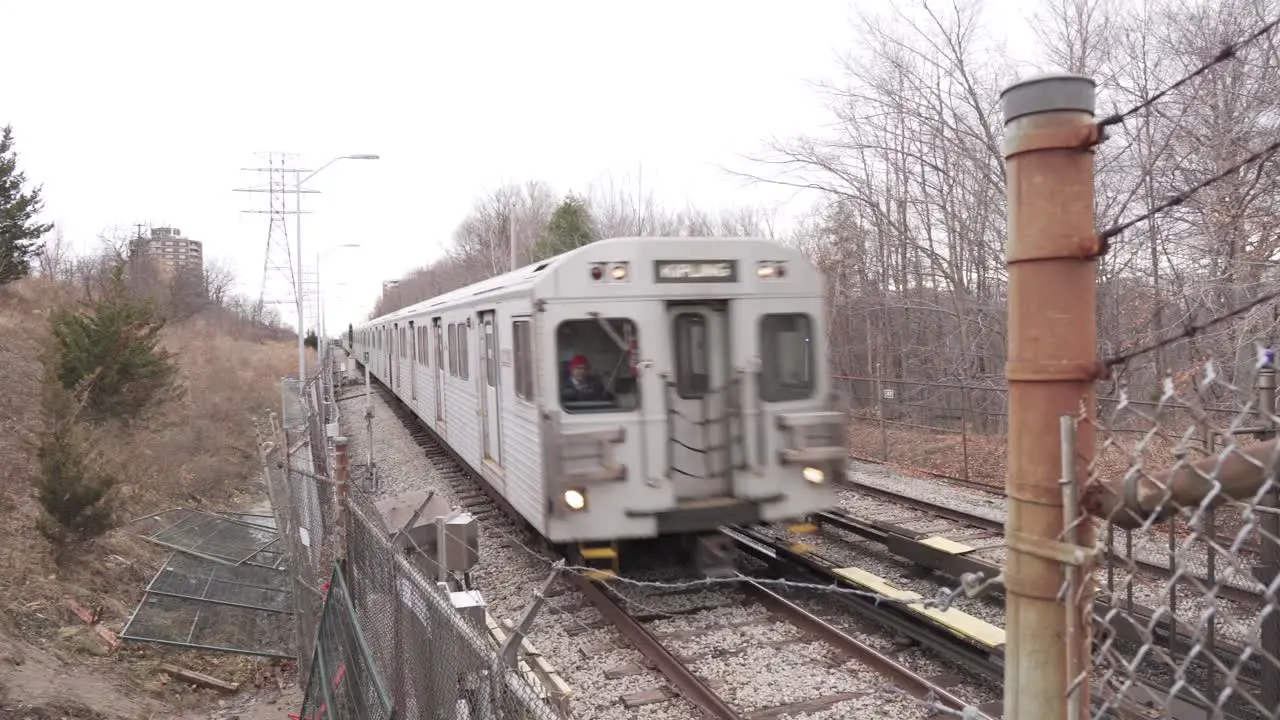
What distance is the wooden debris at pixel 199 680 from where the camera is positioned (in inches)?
361

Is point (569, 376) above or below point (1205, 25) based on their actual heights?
below

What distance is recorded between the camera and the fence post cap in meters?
1.79

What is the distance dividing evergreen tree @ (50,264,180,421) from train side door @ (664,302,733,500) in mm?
13680

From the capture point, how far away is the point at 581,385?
7.81 metres

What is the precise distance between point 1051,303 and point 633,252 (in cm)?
616

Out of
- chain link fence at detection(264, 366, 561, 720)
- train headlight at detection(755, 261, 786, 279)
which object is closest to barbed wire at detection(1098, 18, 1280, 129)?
chain link fence at detection(264, 366, 561, 720)

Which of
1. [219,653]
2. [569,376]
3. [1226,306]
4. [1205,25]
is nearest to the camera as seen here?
[569,376]

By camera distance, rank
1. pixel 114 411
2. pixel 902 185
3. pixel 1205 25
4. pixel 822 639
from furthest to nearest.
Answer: pixel 902 185 < pixel 114 411 < pixel 1205 25 < pixel 822 639

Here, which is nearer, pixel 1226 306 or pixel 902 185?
pixel 1226 306

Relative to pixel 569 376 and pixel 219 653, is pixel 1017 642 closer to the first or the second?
pixel 569 376

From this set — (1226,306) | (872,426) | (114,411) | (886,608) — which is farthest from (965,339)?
(114,411)

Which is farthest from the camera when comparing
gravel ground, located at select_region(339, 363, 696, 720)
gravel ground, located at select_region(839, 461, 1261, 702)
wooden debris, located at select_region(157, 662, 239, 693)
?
wooden debris, located at select_region(157, 662, 239, 693)

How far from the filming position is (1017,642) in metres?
1.87

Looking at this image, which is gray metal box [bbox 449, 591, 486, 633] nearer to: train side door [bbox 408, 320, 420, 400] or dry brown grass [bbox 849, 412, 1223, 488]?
dry brown grass [bbox 849, 412, 1223, 488]
